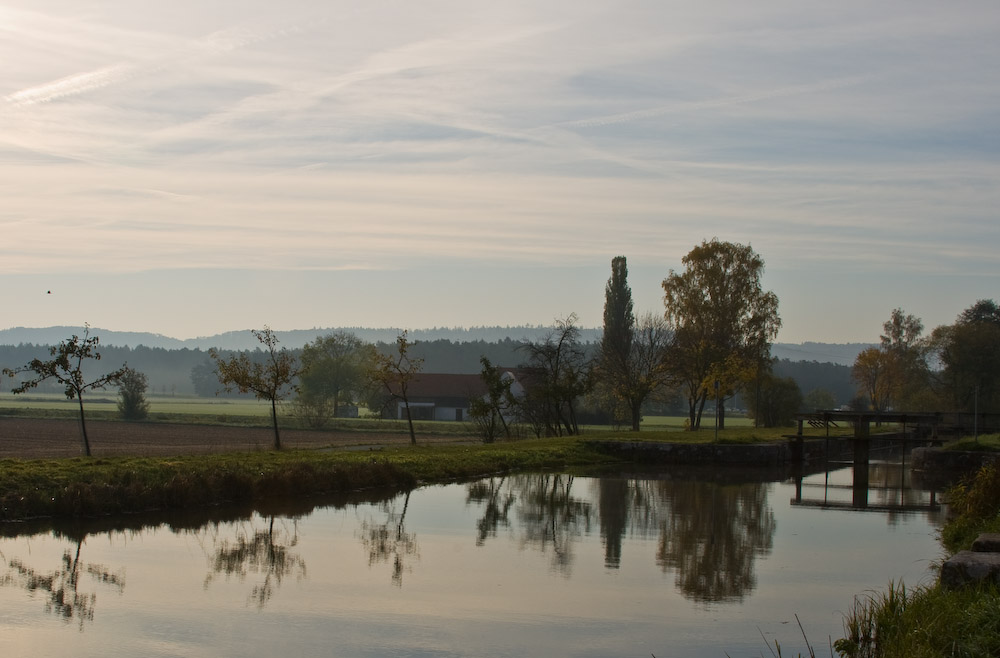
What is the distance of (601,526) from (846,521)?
618cm

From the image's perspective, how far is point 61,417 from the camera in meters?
74.1

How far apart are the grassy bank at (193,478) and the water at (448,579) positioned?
1.17 metres

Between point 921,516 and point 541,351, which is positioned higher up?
point 541,351

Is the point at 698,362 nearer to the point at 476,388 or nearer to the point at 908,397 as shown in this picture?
the point at 908,397

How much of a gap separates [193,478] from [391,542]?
5948 mm

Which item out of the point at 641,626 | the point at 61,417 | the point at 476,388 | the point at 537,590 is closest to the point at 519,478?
the point at 537,590

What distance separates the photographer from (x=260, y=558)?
49.1 feet

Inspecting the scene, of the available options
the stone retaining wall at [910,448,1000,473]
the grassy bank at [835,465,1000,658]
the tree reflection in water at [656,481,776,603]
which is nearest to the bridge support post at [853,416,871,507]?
the stone retaining wall at [910,448,1000,473]

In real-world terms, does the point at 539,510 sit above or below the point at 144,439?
above

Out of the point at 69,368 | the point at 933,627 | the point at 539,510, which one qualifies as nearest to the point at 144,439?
the point at 69,368

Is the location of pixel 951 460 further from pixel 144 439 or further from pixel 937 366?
pixel 937 366

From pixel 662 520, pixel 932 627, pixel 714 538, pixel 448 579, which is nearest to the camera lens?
pixel 932 627

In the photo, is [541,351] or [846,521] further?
[541,351]

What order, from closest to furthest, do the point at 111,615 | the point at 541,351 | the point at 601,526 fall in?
1. the point at 111,615
2. the point at 601,526
3. the point at 541,351
